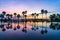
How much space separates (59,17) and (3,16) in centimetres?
1937

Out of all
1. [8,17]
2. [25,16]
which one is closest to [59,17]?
[25,16]

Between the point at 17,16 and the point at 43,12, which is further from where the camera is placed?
the point at 17,16

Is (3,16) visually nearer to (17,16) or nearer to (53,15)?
(17,16)

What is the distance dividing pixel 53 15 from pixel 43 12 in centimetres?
405

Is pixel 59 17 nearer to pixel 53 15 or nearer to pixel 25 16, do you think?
pixel 53 15

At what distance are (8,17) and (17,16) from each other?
332 cm

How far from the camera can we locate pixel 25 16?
5950cm

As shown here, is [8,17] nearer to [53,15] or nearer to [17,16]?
[17,16]

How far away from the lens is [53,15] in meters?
55.9

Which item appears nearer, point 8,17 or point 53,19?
point 53,19

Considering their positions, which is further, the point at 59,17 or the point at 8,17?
the point at 8,17

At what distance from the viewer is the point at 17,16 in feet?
197

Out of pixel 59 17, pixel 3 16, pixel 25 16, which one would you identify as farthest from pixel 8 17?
pixel 59 17

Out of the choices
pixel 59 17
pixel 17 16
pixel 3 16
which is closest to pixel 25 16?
pixel 17 16
